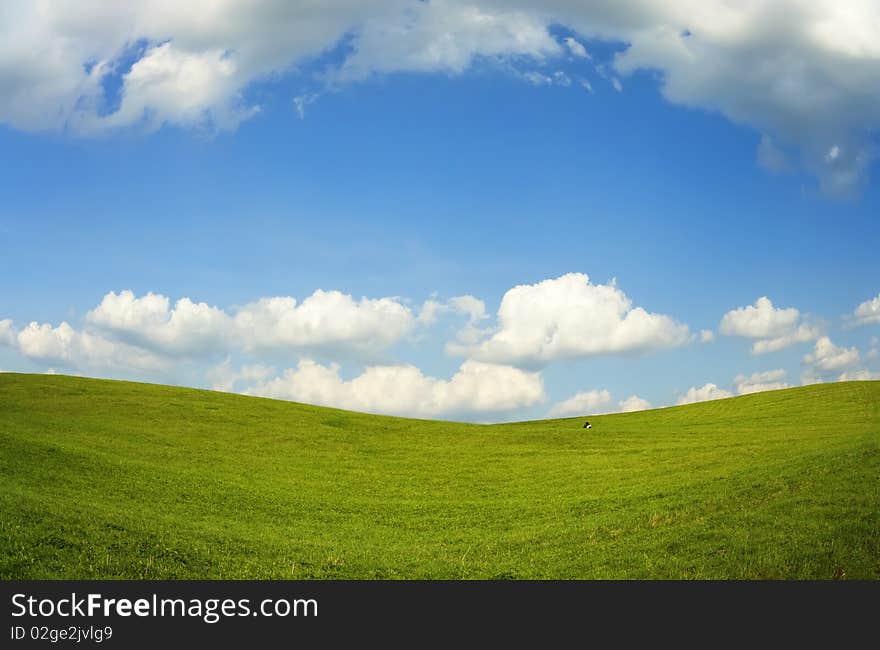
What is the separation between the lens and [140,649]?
48.5 feet

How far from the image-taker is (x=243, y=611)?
16.6 meters

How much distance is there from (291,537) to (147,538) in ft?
23.2

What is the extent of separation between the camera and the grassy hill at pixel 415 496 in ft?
70.8

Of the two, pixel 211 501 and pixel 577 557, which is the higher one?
pixel 211 501

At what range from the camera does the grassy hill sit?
21.6 metres

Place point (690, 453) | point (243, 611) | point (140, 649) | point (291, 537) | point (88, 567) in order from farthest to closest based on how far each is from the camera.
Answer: point (690, 453)
point (291, 537)
point (88, 567)
point (243, 611)
point (140, 649)

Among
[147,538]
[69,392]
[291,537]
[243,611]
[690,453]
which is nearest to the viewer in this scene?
[243,611]

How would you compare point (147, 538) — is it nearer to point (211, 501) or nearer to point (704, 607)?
point (211, 501)

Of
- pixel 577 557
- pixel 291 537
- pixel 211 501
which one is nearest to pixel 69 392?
pixel 211 501

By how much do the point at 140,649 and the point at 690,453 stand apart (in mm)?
41904

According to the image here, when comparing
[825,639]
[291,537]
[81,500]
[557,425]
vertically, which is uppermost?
[557,425]

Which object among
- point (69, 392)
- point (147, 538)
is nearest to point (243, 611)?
point (147, 538)

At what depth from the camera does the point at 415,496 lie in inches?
1572

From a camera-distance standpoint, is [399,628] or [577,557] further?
[577,557]
